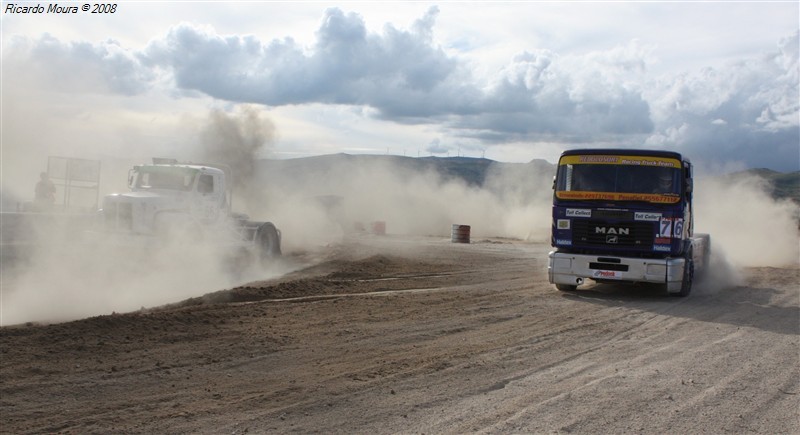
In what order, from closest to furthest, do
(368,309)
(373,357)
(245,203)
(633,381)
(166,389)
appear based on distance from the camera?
(166,389), (633,381), (373,357), (368,309), (245,203)

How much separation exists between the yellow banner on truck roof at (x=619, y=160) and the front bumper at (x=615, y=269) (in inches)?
79.3

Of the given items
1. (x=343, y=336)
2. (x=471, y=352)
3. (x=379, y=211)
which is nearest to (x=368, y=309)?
(x=343, y=336)

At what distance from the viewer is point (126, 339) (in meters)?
9.10

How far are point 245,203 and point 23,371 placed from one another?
21.0 metres

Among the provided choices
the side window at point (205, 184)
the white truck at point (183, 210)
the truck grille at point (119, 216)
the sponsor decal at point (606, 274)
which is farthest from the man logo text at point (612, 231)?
the truck grille at point (119, 216)

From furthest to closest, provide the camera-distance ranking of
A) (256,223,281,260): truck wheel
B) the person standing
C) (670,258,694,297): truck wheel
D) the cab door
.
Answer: the person standing, (256,223,281,260): truck wheel, the cab door, (670,258,694,297): truck wheel

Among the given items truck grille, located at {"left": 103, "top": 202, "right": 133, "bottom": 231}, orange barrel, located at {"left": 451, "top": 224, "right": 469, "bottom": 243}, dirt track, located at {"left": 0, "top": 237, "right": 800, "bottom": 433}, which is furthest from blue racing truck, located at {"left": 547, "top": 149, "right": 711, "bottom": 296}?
orange barrel, located at {"left": 451, "top": 224, "right": 469, "bottom": 243}

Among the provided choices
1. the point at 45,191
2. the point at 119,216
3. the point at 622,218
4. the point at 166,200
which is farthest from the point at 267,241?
the point at 622,218

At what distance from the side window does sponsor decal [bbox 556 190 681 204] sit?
8.94 m

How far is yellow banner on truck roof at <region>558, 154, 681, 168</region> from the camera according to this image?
14617 mm

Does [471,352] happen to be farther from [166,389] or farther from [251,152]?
[251,152]

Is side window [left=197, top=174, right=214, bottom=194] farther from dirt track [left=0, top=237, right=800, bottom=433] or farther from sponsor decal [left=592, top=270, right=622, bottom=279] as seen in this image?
sponsor decal [left=592, top=270, right=622, bottom=279]

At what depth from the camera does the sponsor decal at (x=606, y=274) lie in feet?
47.9

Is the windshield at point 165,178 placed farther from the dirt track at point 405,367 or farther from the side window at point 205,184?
the dirt track at point 405,367
